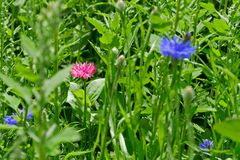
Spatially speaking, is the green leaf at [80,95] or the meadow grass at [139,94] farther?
the green leaf at [80,95]

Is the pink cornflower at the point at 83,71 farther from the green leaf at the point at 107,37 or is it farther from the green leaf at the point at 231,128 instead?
the green leaf at the point at 231,128

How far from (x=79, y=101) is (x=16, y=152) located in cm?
95

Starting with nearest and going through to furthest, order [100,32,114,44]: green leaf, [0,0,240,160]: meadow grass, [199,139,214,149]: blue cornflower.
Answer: [0,0,240,160]: meadow grass < [199,139,214,149]: blue cornflower < [100,32,114,44]: green leaf

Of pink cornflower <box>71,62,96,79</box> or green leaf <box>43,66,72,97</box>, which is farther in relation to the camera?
pink cornflower <box>71,62,96,79</box>

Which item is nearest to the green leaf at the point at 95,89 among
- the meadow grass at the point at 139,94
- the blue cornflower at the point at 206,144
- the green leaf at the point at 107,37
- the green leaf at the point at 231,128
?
the meadow grass at the point at 139,94

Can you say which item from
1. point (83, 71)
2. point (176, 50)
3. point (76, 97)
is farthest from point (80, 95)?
point (176, 50)

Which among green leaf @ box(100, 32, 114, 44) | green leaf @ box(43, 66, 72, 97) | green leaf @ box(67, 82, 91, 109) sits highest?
green leaf @ box(100, 32, 114, 44)

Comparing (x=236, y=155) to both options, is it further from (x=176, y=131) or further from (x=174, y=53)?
(x=174, y=53)

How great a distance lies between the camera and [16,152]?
3.42ft

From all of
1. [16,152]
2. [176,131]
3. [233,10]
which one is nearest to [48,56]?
[16,152]

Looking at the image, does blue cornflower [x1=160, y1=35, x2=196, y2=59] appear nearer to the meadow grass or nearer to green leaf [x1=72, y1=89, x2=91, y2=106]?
the meadow grass

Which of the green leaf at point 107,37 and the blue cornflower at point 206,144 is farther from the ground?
the green leaf at point 107,37

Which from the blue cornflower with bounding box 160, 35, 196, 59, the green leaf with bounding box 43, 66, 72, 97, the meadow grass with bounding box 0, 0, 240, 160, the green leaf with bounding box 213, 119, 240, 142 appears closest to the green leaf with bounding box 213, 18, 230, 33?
the meadow grass with bounding box 0, 0, 240, 160

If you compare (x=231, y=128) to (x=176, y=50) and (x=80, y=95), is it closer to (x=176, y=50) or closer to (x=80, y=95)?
(x=176, y=50)
